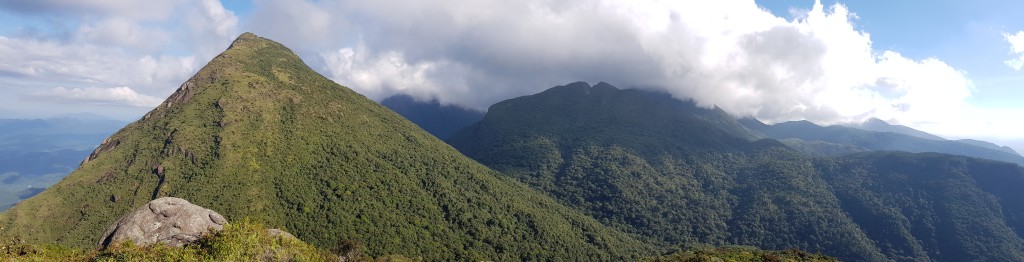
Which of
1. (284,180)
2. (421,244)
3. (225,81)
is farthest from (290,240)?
(225,81)

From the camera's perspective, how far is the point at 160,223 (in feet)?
223

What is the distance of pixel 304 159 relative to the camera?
536ft

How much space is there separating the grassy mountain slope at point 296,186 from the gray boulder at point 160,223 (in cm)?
5082

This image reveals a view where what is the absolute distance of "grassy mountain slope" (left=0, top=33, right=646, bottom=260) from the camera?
444 ft

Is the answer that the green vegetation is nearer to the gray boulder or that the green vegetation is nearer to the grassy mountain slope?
the gray boulder

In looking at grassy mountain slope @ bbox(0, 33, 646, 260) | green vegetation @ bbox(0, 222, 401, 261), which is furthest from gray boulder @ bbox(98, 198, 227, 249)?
grassy mountain slope @ bbox(0, 33, 646, 260)

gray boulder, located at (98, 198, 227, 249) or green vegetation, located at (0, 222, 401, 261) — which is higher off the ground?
green vegetation, located at (0, 222, 401, 261)

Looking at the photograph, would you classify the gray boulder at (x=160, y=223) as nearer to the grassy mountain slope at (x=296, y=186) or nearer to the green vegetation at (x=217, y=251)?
the green vegetation at (x=217, y=251)

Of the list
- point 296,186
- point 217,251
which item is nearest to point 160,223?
point 217,251

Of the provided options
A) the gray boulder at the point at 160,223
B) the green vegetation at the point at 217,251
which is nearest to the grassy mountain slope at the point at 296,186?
the gray boulder at the point at 160,223

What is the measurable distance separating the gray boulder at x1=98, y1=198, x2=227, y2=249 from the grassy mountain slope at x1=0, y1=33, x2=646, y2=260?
5082 cm

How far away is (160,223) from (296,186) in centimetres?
8512

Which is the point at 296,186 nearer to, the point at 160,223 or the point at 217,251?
the point at 160,223

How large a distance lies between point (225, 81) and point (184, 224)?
136914 mm
